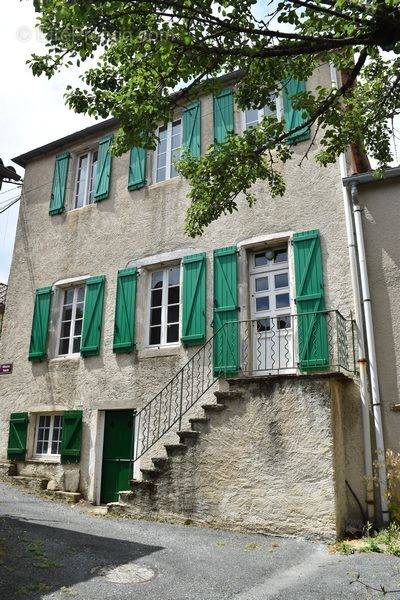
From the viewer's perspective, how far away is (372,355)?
7172mm

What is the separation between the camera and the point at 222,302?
8609 millimetres

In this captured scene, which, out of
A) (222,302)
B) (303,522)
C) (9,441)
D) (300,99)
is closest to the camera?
(300,99)

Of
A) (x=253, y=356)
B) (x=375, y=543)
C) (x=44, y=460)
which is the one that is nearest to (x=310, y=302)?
(x=253, y=356)

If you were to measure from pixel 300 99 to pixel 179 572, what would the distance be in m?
5.35

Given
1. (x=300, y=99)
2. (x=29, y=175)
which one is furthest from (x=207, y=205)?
(x=29, y=175)

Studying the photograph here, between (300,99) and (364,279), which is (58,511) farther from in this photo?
(300,99)

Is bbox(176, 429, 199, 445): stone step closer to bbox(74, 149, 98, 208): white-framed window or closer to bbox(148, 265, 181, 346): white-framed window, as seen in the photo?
bbox(148, 265, 181, 346): white-framed window

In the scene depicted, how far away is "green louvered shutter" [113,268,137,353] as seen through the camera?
9414 millimetres

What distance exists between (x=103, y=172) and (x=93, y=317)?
3325mm

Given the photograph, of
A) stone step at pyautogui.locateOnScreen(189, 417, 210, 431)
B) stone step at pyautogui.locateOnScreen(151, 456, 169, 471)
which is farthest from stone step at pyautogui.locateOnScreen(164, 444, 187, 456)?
stone step at pyautogui.locateOnScreen(189, 417, 210, 431)

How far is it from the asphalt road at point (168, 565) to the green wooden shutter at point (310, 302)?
254cm

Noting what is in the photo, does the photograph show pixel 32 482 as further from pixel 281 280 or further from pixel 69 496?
pixel 281 280

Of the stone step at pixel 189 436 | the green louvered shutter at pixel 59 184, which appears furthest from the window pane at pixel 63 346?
the stone step at pixel 189 436

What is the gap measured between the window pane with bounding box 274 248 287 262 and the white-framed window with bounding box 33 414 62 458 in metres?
5.38
